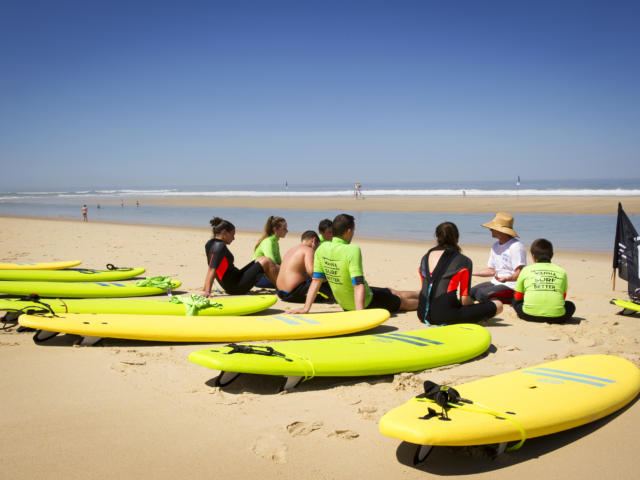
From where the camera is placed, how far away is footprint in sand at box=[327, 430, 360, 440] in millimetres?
2727

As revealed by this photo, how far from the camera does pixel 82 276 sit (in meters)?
7.34

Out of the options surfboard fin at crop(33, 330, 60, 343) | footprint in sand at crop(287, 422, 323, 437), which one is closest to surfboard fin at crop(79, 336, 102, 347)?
surfboard fin at crop(33, 330, 60, 343)

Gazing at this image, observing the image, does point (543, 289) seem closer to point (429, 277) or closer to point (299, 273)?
point (429, 277)

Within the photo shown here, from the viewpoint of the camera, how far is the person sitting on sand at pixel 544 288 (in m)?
5.02

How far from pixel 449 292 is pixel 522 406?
2.03 meters

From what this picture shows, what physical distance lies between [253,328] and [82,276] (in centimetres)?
414

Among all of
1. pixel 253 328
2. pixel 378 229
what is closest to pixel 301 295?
pixel 253 328

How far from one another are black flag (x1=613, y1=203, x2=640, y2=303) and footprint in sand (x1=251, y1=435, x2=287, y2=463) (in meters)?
5.20

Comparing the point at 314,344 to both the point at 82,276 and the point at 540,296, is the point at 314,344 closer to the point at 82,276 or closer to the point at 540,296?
the point at 540,296

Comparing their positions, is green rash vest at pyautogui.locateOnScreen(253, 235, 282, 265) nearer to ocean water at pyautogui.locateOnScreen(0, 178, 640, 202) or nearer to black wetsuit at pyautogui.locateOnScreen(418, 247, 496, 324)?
black wetsuit at pyautogui.locateOnScreen(418, 247, 496, 324)

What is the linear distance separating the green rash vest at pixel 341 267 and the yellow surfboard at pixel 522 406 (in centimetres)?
196

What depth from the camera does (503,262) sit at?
19.2 ft

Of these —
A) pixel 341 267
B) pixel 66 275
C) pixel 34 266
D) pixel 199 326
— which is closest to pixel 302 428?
pixel 199 326

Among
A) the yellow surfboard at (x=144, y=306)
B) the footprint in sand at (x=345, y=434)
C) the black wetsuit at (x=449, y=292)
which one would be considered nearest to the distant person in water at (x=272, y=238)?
the yellow surfboard at (x=144, y=306)
